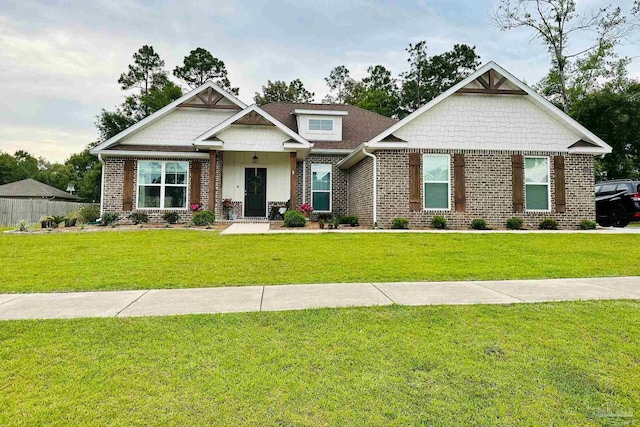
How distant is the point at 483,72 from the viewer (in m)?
13.6

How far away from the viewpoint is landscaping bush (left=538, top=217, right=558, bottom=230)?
13.3 meters

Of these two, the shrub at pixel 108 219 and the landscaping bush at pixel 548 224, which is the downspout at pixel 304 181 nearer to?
the shrub at pixel 108 219

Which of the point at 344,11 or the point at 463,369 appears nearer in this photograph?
the point at 463,369

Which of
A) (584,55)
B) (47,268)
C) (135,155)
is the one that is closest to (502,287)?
(47,268)

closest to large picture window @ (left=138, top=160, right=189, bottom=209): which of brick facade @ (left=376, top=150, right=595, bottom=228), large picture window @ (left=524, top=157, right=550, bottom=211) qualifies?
brick facade @ (left=376, top=150, right=595, bottom=228)

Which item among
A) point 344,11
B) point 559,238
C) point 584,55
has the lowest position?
point 559,238

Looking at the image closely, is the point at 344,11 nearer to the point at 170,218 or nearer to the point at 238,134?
the point at 238,134

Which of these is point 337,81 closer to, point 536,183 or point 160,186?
point 160,186

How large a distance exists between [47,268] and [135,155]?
30.8ft

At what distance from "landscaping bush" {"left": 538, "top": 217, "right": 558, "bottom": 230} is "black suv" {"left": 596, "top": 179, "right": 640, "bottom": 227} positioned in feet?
10.8

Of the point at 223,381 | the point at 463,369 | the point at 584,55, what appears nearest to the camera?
the point at 223,381

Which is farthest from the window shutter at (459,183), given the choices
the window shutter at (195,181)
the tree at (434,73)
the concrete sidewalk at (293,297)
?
the tree at (434,73)

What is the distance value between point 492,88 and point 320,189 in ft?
25.9

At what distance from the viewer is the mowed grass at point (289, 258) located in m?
6.03
